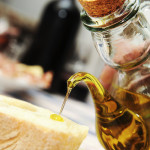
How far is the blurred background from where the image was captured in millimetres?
1294

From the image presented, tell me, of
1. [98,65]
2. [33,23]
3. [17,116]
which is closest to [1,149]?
[17,116]

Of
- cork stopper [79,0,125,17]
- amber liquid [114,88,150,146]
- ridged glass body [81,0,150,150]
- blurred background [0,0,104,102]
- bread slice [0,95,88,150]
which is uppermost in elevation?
cork stopper [79,0,125,17]

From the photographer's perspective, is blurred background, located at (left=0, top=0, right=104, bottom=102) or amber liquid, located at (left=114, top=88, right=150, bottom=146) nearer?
amber liquid, located at (left=114, top=88, right=150, bottom=146)

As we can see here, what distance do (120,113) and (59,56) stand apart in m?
1.01

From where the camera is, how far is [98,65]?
1.53 metres

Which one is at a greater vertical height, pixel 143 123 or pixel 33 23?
pixel 143 123

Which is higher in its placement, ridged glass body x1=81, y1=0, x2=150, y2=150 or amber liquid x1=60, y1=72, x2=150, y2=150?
ridged glass body x1=81, y1=0, x2=150, y2=150

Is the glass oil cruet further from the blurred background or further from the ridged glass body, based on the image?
the blurred background

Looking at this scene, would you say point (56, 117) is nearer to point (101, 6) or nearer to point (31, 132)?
point (31, 132)

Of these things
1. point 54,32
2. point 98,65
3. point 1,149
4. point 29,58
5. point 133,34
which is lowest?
point 29,58

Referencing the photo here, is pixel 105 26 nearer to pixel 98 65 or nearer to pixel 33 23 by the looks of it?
pixel 98 65

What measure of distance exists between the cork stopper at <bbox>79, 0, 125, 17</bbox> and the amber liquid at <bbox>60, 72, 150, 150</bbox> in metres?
0.08

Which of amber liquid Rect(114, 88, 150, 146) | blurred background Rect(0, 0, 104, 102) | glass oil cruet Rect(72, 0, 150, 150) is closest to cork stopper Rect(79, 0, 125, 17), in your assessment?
glass oil cruet Rect(72, 0, 150, 150)

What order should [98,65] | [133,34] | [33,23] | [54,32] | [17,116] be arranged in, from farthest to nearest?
[33,23] < [98,65] < [54,32] < [133,34] < [17,116]
